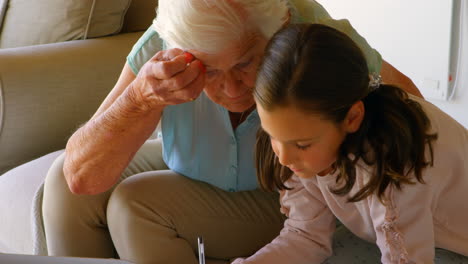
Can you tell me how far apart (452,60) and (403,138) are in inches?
72.7

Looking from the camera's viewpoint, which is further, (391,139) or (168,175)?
(168,175)

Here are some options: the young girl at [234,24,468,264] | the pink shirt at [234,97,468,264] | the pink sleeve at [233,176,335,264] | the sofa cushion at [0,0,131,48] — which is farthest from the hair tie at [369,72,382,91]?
the sofa cushion at [0,0,131,48]

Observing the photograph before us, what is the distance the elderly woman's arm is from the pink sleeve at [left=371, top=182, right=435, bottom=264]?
45 cm

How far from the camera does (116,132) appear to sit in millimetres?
1433

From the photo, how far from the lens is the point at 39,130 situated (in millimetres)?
1957

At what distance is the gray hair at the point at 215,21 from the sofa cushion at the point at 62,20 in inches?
36.2

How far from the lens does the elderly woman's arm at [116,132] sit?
1.32 meters

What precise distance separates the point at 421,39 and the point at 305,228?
5.84ft

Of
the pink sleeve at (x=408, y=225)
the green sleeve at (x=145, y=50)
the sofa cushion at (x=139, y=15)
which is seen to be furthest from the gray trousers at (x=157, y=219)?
the sofa cushion at (x=139, y=15)

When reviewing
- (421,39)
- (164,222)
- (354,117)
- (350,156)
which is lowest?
(421,39)

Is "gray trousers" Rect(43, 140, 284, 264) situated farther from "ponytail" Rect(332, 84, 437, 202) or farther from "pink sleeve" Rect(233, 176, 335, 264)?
"ponytail" Rect(332, 84, 437, 202)

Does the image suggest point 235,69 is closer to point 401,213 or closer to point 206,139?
point 206,139

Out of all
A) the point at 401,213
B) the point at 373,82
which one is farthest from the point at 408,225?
the point at 373,82

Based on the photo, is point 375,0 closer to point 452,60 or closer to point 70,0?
point 452,60
